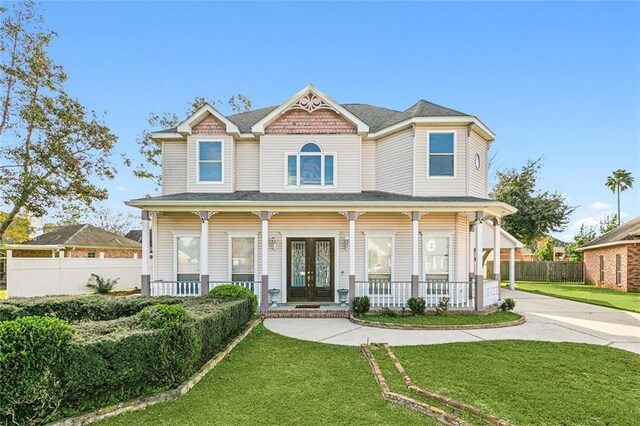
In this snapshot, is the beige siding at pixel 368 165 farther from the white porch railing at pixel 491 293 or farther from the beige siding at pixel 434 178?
the white porch railing at pixel 491 293

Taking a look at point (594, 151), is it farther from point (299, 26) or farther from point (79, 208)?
point (79, 208)

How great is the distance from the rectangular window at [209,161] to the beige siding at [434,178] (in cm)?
732

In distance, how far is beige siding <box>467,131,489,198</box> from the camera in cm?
1195

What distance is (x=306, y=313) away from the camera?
10711 millimetres

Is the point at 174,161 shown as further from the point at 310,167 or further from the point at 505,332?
the point at 505,332

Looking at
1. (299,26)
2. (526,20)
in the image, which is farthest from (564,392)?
(299,26)

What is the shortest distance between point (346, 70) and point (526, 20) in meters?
8.24

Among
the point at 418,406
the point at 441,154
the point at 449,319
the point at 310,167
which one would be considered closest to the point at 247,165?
the point at 310,167

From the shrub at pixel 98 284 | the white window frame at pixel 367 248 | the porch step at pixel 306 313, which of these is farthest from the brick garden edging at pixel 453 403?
the shrub at pixel 98 284

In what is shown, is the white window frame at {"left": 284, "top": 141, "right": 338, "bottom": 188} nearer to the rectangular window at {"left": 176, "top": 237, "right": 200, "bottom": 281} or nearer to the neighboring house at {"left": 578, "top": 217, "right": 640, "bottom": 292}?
the rectangular window at {"left": 176, "top": 237, "right": 200, "bottom": 281}

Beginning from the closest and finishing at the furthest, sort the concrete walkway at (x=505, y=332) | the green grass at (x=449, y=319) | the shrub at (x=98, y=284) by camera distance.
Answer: the concrete walkway at (x=505, y=332) → the green grass at (x=449, y=319) → the shrub at (x=98, y=284)

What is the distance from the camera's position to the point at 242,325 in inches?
349

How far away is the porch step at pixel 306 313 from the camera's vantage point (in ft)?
35.0

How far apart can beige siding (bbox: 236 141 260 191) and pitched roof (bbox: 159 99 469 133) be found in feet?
2.05
